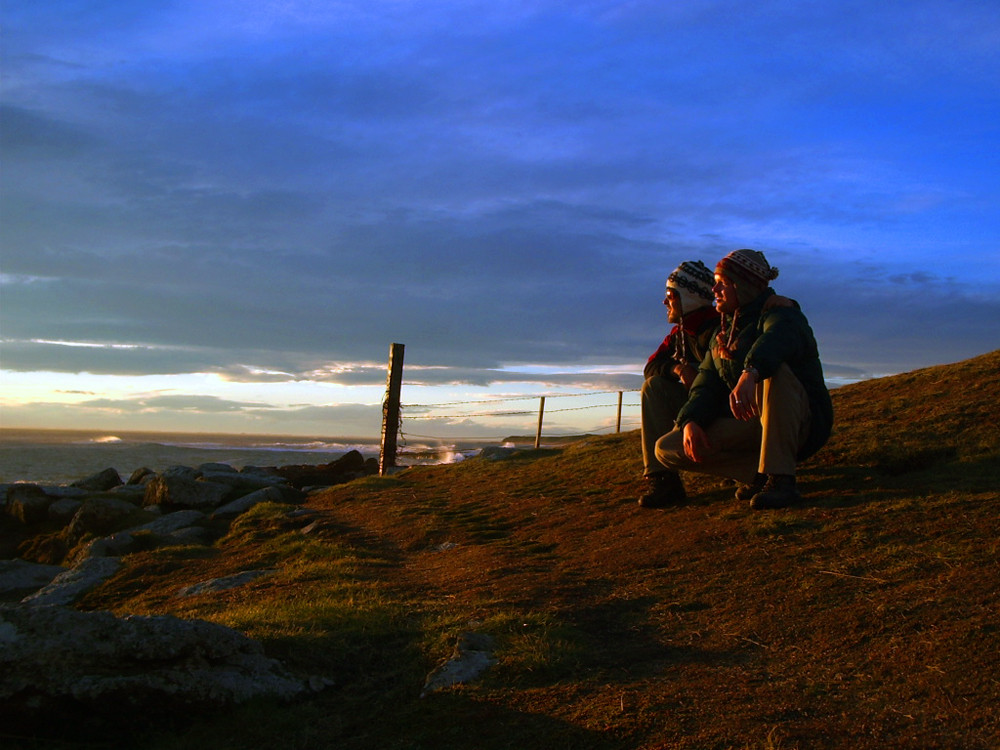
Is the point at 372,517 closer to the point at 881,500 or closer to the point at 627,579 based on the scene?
the point at 627,579

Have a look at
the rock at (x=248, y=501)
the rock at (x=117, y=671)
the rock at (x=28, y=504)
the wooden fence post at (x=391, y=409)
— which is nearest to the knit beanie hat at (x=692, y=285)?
the rock at (x=117, y=671)

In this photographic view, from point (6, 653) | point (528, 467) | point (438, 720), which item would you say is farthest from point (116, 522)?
point (438, 720)

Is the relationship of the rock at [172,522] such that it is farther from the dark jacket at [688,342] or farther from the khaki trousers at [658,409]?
the dark jacket at [688,342]

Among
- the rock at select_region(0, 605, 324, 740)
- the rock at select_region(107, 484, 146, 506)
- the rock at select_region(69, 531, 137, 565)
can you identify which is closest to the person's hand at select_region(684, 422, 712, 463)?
the rock at select_region(0, 605, 324, 740)

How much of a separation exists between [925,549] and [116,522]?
10043 mm

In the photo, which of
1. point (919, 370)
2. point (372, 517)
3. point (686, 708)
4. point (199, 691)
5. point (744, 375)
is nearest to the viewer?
point (686, 708)

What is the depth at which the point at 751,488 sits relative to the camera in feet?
18.7

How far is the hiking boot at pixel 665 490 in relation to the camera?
6.22 meters

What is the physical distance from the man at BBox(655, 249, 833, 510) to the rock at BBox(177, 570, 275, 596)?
131 inches

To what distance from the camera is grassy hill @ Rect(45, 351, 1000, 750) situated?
2977 mm

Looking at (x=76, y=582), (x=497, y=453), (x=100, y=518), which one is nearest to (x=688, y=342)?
(x=76, y=582)

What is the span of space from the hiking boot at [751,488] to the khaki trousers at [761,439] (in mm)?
44

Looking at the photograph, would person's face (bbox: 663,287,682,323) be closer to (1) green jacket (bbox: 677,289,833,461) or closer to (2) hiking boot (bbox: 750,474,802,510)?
(1) green jacket (bbox: 677,289,833,461)

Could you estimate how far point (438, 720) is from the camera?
10.7 feet
